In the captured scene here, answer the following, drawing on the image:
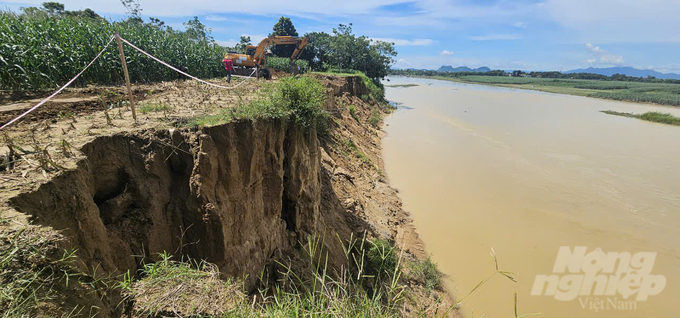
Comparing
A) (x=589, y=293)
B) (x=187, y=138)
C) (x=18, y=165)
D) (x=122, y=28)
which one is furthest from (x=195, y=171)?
(x=589, y=293)

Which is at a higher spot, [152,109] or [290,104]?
[290,104]

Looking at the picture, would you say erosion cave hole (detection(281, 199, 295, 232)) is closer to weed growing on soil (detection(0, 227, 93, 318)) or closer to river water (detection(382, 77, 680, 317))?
weed growing on soil (detection(0, 227, 93, 318))

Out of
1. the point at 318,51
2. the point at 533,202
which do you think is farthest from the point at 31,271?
the point at 318,51

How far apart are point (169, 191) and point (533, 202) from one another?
14.9 m

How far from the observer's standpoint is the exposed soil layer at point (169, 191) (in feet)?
9.71

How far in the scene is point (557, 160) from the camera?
19.2m

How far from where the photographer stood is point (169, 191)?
443 centimetres

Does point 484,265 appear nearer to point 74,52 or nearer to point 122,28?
point 74,52

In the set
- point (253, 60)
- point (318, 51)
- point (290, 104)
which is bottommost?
point (290, 104)

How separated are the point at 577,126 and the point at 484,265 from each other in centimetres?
2870

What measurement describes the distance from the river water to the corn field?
11.6m

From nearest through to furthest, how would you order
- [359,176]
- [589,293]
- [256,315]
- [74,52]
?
[256,315] < [74,52] < [589,293] < [359,176]

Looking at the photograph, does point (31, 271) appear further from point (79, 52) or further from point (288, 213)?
point (79, 52)

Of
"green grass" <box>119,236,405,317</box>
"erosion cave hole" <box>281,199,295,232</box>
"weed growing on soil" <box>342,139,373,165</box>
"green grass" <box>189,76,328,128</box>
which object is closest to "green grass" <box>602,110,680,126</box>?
"weed growing on soil" <box>342,139,373,165</box>
